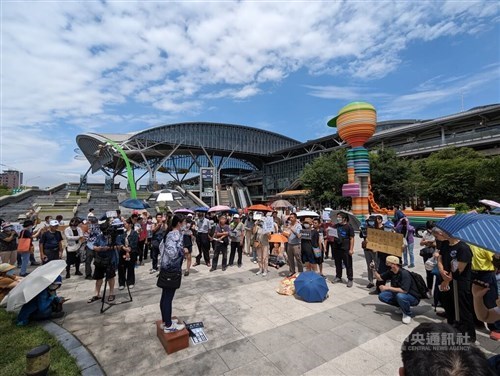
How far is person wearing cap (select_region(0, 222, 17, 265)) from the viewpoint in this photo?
7828 mm

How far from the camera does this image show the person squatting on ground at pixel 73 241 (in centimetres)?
771

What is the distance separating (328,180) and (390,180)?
5440 mm

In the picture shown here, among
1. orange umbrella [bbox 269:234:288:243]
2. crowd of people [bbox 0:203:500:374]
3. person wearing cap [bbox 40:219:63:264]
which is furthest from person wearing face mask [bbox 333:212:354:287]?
person wearing cap [bbox 40:219:63:264]

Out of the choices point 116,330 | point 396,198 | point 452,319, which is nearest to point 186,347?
point 116,330

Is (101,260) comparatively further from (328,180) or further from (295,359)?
(328,180)

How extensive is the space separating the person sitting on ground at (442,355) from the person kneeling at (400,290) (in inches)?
153

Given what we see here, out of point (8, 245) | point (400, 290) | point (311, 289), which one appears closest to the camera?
point (400, 290)

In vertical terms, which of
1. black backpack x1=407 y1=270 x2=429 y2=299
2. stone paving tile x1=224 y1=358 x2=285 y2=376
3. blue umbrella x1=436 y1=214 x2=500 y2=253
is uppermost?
blue umbrella x1=436 y1=214 x2=500 y2=253

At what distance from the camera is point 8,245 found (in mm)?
7914

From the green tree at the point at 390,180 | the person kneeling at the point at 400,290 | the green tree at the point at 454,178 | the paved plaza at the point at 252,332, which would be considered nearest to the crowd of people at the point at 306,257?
the person kneeling at the point at 400,290

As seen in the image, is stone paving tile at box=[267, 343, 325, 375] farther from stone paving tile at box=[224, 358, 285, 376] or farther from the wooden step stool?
the wooden step stool

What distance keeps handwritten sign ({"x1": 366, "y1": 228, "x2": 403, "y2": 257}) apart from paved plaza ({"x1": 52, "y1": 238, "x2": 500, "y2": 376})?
3.69 ft

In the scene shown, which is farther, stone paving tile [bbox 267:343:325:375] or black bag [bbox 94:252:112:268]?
black bag [bbox 94:252:112:268]

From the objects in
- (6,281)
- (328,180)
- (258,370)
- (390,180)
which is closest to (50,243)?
(6,281)
